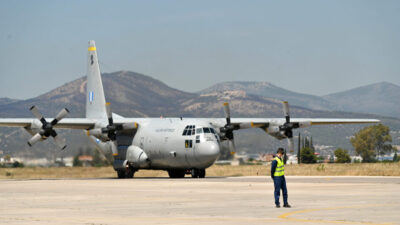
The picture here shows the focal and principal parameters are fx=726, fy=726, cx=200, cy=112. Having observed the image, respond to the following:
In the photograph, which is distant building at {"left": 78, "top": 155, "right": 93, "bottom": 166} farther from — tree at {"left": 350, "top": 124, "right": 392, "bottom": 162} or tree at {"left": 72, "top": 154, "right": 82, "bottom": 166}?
tree at {"left": 350, "top": 124, "right": 392, "bottom": 162}

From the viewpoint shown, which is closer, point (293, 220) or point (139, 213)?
point (293, 220)

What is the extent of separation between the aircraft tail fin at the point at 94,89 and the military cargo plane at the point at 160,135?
4.05 feet

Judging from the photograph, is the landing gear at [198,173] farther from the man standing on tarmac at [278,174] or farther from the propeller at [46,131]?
the man standing on tarmac at [278,174]

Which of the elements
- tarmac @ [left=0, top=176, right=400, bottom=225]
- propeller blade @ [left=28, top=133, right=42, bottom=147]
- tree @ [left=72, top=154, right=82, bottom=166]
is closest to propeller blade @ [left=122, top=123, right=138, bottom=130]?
propeller blade @ [left=28, top=133, right=42, bottom=147]

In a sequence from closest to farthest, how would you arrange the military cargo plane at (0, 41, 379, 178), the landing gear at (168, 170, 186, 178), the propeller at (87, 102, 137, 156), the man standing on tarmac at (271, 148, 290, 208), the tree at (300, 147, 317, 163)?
the man standing on tarmac at (271, 148, 290, 208) → the military cargo plane at (0, 41, 379, 178) → the propeller at (87, 102, 137, 156) → the landing gear at (168, 170, 186, 178) → the tree at (300, 147, 317, 163)

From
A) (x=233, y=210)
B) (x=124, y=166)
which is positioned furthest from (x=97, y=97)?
(x=233, y=210)

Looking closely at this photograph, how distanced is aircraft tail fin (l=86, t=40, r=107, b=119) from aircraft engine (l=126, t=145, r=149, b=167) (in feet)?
20.5

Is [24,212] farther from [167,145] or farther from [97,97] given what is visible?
[97,97]

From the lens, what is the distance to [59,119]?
46562 mm

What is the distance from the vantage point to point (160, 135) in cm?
4756

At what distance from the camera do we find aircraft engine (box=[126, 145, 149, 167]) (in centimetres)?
4853

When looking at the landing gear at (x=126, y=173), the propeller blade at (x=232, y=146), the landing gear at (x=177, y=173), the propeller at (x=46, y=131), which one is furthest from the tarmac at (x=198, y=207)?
the landing gear at (x=126, y=173)

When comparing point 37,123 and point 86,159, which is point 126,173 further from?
point 86,159

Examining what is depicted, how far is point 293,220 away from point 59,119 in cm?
3104
